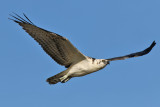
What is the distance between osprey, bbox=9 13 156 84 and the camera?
1082 cm

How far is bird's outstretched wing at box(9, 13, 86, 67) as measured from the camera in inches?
423

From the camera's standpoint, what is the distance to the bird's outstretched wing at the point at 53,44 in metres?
10.7

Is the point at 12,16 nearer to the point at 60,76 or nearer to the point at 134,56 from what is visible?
the point at 60,76

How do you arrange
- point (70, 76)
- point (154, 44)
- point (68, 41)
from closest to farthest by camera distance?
point (68, 41) → point (70, 76) → point (154, 44)

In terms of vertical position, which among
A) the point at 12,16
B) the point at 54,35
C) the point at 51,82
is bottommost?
the point at 51,82

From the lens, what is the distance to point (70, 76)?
1142 cm

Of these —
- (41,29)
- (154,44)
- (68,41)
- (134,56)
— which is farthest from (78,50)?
(154,44)

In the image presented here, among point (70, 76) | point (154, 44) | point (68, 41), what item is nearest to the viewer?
point (68, 41)

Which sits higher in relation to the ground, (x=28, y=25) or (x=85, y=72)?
(x=28, y=25)

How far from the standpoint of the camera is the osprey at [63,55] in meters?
10.8

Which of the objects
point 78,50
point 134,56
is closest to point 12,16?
point 78,50

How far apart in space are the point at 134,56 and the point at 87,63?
1.78m

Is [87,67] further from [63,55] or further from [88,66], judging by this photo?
[63,55]

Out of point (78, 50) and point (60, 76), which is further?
point (60, 76)
